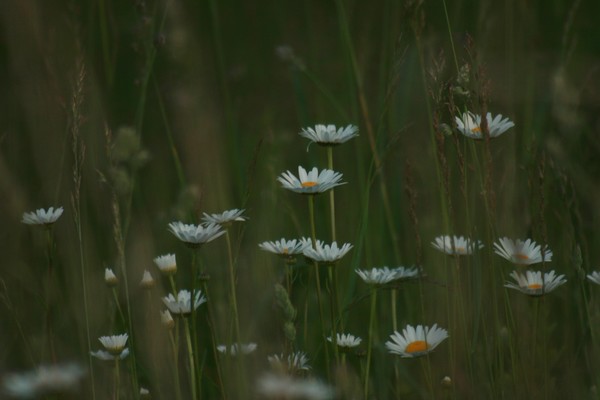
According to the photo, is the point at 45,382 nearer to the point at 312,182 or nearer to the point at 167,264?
the point at 167,264

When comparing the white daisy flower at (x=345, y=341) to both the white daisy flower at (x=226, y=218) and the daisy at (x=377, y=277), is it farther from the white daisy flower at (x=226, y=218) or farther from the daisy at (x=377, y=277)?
the white daisy flower at (x=226, y=218)

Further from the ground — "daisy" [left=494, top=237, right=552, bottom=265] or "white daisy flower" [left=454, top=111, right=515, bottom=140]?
"white daisy flower" [left=454, top=111, right=515, bottom=140]

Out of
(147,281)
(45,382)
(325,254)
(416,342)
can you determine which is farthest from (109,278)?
(416,342)

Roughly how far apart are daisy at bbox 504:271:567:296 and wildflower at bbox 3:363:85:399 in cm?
65

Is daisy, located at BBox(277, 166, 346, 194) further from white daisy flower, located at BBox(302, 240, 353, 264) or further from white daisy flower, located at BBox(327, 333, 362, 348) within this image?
white daisy flower, located at BBox(327, 333, 362, 348)

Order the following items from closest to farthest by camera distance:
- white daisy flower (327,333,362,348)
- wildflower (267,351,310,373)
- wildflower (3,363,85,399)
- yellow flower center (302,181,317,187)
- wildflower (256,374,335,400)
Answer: wildflower (256,374,335,400) → wildflower (267,351,310,373) → wildflower (3,363,85,399) → white daisy flower (327,333,362,348) → yellow flower center (302,181,317,187)

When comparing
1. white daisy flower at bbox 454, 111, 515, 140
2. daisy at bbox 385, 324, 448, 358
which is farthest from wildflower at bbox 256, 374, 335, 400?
white daisy flower at bbox 454, 111, 515, 140

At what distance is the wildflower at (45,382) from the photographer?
1335mm

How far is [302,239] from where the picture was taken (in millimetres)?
1603

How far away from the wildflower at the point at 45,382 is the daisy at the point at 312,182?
43cm

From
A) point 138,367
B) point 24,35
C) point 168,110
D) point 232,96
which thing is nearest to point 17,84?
point 24,35

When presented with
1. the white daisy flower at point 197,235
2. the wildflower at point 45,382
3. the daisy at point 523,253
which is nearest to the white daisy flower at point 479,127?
the daisy at point 523,253

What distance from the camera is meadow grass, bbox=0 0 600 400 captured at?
1.38 metres

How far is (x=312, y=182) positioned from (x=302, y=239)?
10cm
